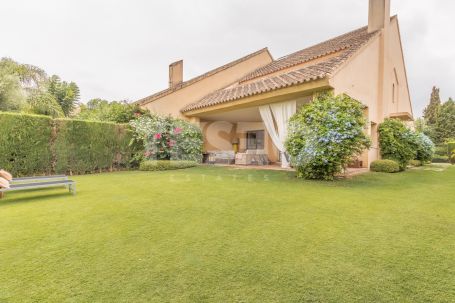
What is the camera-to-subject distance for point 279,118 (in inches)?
421

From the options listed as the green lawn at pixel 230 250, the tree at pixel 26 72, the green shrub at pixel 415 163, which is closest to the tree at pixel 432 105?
the green shrub at pixel 415 163

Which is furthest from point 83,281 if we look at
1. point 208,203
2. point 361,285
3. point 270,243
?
point 208,203

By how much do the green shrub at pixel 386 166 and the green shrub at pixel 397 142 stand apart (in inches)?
34.0

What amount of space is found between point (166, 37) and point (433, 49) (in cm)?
2265

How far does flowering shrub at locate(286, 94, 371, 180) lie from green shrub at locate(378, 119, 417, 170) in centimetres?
500

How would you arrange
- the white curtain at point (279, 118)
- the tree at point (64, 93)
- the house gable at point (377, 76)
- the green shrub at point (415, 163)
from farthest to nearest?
the tree at point (64, 93), the green shrub at point (415, 163), the white curtain at point (279, 118), the house gable at point (377, 76)

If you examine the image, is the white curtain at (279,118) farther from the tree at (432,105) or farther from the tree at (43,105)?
the tree at (432,105)

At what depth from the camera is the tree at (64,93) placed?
2011 centimetres

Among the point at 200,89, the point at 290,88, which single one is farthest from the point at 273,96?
the point at 200,89

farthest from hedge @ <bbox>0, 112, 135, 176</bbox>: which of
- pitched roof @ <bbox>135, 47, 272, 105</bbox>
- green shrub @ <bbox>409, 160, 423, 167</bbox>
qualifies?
green shrub @ <bbox>409, 160, 423, 167</bbox>

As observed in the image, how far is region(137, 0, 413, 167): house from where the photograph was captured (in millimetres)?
9656

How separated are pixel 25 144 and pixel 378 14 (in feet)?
59.5

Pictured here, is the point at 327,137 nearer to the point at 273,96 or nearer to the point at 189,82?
the point at 273,96

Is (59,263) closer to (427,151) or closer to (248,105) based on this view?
(248,105)
